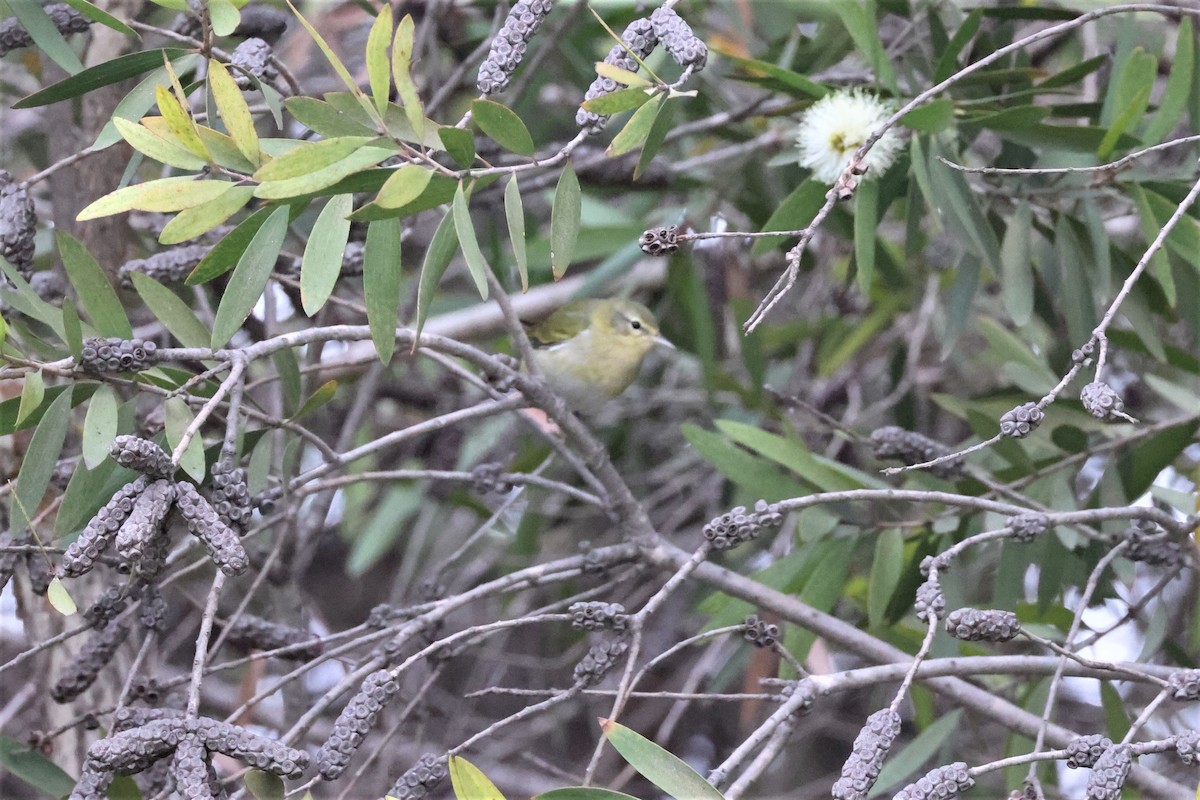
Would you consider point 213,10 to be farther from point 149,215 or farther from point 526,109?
point 526,109

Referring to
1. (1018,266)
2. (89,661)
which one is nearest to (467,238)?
(89,661)

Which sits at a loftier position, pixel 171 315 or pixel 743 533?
pixel 171 315

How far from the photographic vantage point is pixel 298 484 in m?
1.84

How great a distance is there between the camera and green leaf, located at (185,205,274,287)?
1.57 m

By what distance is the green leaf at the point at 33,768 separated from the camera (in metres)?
1.88

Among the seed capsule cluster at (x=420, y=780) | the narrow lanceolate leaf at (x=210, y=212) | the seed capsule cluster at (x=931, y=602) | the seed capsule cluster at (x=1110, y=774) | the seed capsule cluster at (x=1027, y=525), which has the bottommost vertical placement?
the seed capsule cluster at (x=420, y=780)

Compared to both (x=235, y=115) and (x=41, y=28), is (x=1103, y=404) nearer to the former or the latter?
(x=235, y=115)

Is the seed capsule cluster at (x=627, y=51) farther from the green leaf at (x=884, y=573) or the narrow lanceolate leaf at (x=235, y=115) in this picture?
the green leaf at (x=884, y=573)

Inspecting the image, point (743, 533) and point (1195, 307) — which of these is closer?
point (743, 533)

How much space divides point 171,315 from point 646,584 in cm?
A: 240

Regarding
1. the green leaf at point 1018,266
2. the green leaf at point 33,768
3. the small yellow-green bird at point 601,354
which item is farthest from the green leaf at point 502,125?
the small yellow-green bird at point 601,354

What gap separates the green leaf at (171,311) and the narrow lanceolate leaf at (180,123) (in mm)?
326

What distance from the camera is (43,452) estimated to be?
1.59 metres

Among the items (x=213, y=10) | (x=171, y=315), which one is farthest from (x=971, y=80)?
(x=171, y=315)
